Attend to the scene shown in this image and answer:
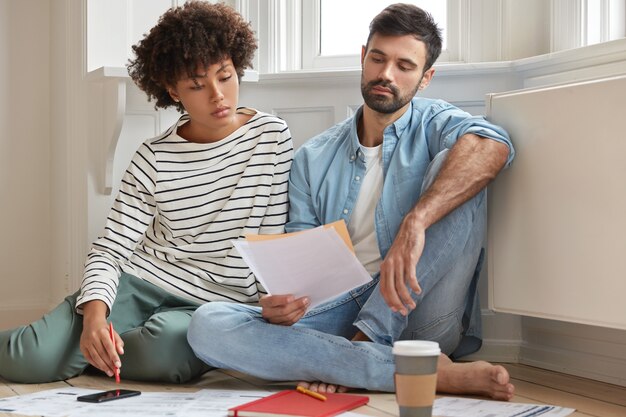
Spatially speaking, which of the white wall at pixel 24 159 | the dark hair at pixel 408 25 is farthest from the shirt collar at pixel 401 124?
the white wall at pixel 24 159

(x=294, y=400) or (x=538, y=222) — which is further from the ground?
(x=538, y=222)

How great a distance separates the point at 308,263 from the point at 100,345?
20.6 inches

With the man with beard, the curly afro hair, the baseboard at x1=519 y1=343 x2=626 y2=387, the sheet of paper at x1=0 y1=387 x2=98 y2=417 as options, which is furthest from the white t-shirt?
the sheet of paper at x1=0 y1=387 x2=98 y2=417

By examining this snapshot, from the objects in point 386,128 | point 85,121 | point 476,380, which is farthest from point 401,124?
point 85,121

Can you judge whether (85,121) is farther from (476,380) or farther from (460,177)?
(476,380)

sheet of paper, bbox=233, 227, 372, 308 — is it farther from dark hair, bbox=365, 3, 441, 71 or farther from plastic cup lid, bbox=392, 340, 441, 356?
dark hair, bbox=365, 3, 441, 71

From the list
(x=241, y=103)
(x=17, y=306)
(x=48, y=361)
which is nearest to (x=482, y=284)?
(x=241, y=103)

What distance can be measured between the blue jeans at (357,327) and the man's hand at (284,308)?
18 mm

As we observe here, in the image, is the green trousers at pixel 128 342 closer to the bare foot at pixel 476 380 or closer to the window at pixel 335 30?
the bare foot at pixel 476 380

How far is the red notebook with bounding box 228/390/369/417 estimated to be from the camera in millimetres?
1613

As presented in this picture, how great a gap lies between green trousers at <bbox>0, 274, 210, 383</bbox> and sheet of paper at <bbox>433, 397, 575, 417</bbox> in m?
0.61

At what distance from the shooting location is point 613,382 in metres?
2.05

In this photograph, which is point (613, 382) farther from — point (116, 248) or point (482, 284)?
point (116, 248)

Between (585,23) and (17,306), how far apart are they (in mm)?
1988
